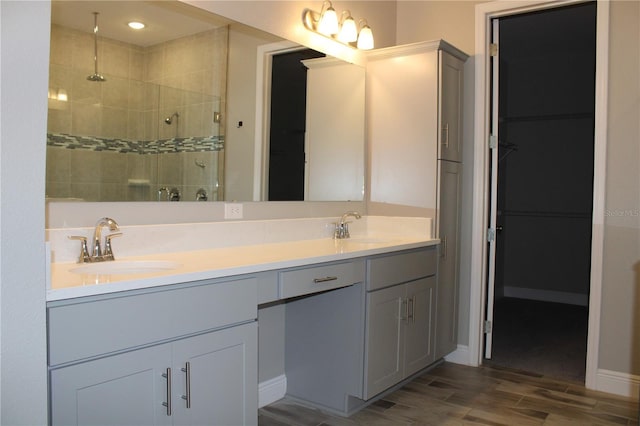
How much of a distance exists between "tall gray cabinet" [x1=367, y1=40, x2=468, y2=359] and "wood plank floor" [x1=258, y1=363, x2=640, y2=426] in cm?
32

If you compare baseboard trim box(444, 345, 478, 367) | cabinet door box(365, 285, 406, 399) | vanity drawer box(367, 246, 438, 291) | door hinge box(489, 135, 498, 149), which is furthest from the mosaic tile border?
baseboard trim box(444, 345, 478, 367)

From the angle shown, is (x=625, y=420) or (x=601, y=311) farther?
(x=601, y=311)

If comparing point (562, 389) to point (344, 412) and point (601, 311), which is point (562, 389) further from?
point (344, 412)

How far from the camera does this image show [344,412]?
2699 mm

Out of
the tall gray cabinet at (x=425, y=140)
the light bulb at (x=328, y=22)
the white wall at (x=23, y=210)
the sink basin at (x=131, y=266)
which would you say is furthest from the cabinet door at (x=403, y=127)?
the white wall at (x=23, y=210)

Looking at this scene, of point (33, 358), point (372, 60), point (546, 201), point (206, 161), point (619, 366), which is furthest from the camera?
point (546, 201)

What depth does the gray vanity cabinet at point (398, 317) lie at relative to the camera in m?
2.68

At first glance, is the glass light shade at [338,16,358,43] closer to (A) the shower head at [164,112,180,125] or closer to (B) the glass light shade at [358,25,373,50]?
(B) the glass light shade at [358,25,373,50]

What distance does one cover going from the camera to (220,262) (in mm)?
2006

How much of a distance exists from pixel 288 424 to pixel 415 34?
265 centimetres

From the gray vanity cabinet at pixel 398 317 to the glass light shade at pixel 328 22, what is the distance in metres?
1.33

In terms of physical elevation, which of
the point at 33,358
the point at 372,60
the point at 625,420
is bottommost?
the point at 625,420

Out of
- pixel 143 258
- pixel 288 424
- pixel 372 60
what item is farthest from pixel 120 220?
pixel 372 60

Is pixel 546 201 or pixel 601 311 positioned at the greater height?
pixel 546 201
